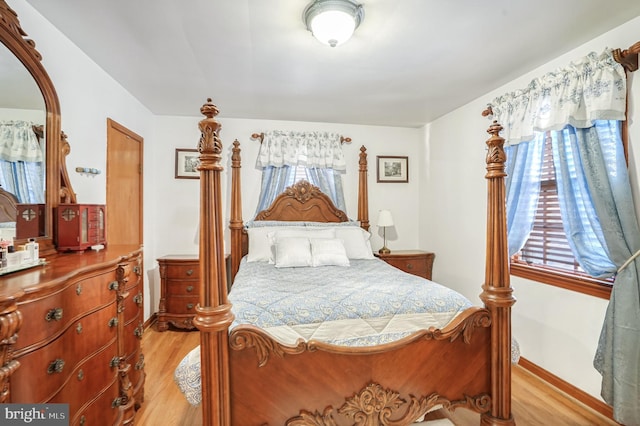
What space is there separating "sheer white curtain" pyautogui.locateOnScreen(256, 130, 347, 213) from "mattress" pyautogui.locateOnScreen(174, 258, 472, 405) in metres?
1.86

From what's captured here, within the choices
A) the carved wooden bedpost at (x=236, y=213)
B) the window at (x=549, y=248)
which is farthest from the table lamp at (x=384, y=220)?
the carved wooden bedpost at (x=236, y=213)

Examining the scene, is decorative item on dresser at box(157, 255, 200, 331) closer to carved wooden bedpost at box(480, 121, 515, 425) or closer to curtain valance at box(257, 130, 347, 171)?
curtain valance at box(257, 130, 347, 171)

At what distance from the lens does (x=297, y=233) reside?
3314 mm

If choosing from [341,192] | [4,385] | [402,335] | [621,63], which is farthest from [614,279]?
[4,385]

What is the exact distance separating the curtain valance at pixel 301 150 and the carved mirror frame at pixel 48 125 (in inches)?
81.8

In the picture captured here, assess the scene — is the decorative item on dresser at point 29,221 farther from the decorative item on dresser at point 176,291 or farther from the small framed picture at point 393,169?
the small framed picture at point 393,169

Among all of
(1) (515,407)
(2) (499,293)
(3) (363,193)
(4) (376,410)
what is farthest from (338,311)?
(3) (363,193)

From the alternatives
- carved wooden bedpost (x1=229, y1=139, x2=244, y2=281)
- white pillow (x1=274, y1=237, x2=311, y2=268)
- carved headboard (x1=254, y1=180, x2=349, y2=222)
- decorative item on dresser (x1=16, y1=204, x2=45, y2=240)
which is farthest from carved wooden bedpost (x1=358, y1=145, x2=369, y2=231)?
decorative item on dresser (x1=16, y1=204, x2=45, y2=240)

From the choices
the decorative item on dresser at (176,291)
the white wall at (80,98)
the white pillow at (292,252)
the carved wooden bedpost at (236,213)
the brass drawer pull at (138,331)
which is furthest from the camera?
the carved wooden bedpost at (236,213)

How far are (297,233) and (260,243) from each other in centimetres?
41

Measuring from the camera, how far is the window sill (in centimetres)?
205

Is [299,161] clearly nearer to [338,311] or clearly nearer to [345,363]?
[338,311]

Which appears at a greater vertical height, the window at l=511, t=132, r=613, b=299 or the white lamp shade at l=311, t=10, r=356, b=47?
the white lamp shade at l=311, t=10, r=356, b=47

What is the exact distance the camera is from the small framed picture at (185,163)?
12.3 ft
